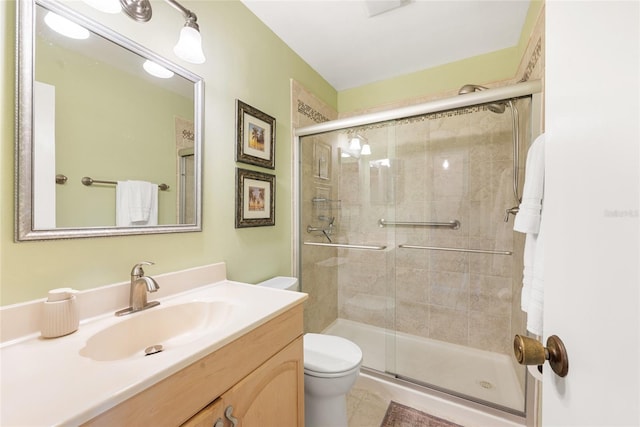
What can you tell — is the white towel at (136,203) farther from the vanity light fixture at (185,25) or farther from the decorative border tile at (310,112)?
the decorative border tile at (310,112)

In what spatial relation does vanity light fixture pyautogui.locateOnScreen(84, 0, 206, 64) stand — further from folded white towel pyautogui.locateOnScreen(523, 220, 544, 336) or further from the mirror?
folded white towel pyautogui.locateOnScreen(523, 220, 544, 336)

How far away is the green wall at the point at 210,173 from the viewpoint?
2.36 feet

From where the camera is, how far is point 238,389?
2.45ft

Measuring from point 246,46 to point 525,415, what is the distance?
2597 millimetres

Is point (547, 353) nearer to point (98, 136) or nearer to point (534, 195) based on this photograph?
point (534, 195)

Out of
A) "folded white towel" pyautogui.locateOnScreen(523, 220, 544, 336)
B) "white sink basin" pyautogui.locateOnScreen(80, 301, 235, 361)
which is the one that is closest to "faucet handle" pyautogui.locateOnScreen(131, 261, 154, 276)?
"white sink basin" pyautogui.locateOnScreen(80, 301, 235, 361)

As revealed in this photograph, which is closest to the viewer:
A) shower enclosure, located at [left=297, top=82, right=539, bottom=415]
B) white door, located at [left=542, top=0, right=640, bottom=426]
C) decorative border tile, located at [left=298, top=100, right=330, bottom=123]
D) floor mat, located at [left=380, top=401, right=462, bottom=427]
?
white door, located at [left=542, top=0, right=640, bottom=426]

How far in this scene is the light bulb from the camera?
99cm

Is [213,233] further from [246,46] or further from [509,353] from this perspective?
[509,353]

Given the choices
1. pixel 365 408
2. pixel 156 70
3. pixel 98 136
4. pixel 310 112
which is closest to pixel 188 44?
pixel 156 70

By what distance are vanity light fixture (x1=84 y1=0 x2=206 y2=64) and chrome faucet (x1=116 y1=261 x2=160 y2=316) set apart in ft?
2.73

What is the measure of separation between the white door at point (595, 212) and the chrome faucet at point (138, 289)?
42.6 inches

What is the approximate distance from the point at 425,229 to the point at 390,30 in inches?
59.2

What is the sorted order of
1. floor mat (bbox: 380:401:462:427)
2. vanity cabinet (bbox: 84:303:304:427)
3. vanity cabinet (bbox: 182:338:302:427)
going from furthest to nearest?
Result: floor mat (bbox: 380:401:462:427) → vanity cabinet (bbox: 182:338:302:427) → vanity cabinet (bbox: 84:303:304:427)
